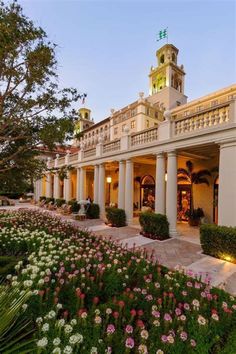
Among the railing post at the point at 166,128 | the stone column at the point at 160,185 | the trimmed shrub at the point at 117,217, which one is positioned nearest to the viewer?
the railing post at the point at 166,128

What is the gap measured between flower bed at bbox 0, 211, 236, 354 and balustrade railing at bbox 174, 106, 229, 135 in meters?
5.65

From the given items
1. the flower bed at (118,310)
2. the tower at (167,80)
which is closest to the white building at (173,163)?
the flower bed at (118,310)

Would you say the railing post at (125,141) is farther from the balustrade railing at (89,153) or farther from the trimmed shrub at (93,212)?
the trimmed shrub at (93,212)

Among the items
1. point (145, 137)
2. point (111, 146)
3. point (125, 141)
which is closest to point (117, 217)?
point (125, 141)

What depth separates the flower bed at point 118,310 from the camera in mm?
2074

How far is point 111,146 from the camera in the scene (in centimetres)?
1372

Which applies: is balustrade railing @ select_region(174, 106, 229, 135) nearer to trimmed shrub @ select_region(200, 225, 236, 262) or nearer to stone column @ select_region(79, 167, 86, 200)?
trimmed shrub @ select_region(200, 225, 236, 262)

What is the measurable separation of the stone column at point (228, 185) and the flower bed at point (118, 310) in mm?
3743

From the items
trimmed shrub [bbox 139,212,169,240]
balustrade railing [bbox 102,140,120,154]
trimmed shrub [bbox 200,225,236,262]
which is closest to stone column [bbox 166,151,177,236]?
trimmed shrub [bbox 139,212,169,240]

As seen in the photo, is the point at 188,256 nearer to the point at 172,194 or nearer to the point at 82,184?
the point at 172,194

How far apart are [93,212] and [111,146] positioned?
4855 mm

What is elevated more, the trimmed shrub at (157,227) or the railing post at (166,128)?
the railing post at (166,128)

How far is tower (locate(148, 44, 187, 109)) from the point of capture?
3938 centimetres

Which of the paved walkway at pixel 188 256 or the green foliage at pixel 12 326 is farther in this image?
the paved walkway at pixel 188 256
